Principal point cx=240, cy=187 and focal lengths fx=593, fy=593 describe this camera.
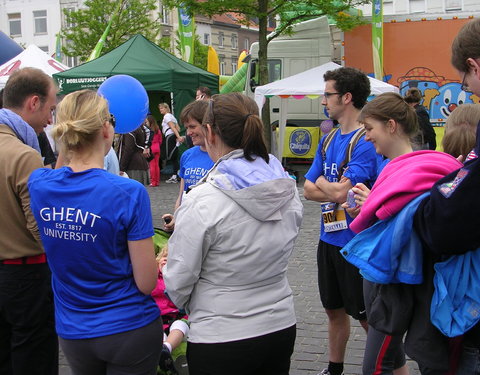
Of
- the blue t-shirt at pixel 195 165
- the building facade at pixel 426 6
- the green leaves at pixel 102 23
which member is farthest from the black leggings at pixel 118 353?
the green leaves at pixel 102 23

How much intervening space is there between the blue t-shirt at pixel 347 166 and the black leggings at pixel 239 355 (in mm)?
1275

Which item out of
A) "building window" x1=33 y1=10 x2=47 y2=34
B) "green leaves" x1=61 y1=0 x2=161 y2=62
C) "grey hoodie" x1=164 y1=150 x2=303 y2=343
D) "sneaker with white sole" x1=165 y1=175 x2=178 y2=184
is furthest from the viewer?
"building window" x1=33 y1=10 x2=47 y2=34

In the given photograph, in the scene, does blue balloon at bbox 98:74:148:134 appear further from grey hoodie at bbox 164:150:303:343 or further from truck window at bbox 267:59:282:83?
truck window at bbox 267:59:282:83

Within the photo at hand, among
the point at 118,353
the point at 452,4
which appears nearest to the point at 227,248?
the point at 118,353

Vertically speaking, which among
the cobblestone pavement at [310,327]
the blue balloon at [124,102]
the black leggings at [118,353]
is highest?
the blue balloon at [124,102]

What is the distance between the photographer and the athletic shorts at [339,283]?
3.69 metres

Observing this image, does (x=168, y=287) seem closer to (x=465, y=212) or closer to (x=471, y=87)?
(x=465, y=212)

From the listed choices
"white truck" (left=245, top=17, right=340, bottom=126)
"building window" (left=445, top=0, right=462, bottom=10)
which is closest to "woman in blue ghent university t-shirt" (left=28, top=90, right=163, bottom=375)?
"white truck" (left=245, top=17, right=340, bottom=126)

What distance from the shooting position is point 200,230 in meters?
2.34

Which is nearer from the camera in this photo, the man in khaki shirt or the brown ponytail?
the brown ponytail

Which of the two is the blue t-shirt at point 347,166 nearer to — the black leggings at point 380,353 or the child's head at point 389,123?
the child's head at point 389,123


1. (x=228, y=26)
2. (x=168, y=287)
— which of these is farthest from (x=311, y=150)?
(x=228, y=26)

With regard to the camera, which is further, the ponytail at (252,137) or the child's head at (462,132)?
the child's head at (462,132)

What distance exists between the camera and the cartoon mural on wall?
1418 centimetres
